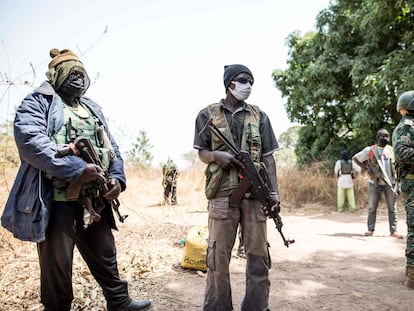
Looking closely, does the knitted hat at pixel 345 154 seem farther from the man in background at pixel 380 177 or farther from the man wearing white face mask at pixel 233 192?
the man wearing white face mask at pixel 233 192

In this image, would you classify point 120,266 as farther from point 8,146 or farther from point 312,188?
point 312,188

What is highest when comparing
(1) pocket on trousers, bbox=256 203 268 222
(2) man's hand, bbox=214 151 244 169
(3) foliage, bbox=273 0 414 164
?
(3) foliage, bbox=273 0 414 164

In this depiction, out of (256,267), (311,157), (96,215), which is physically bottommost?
(256,267)

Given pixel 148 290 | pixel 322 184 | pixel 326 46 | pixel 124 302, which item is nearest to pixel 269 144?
pixel 124 302

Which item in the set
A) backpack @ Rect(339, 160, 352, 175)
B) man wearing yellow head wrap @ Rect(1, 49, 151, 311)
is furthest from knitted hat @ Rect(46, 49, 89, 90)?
backpack @ Rect(339, 160, 352, 175)

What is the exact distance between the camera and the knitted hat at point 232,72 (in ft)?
8.49

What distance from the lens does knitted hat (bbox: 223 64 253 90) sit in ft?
8.49

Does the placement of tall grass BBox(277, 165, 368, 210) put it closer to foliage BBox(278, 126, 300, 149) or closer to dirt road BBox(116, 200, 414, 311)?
dirt road BBox(116, 200, 414, 311)

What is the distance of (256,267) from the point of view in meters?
2.46

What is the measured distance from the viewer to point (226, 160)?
8.04 feet

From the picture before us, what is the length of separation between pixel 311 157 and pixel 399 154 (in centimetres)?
1109

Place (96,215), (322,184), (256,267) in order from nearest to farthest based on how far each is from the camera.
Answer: (96,215) < (256,267) < (322,184)

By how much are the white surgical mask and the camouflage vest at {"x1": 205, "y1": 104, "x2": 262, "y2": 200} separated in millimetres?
144

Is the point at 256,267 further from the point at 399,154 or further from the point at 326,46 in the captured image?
the point at 326,46
